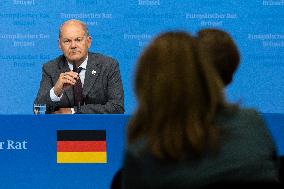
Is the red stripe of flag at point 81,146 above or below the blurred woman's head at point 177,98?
below

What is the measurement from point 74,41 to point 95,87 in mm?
426

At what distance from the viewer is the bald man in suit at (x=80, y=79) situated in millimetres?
4344

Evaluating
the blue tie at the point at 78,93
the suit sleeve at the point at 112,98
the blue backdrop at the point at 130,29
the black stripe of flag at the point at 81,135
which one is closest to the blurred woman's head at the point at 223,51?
the black stripe of flag at the point at 81,135

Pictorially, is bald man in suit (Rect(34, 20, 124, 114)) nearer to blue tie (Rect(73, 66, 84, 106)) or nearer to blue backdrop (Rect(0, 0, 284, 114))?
blue tie (Rect(73, 66, 84, 106))

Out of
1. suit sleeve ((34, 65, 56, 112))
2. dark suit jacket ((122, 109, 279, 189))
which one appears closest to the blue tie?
suit sleeve ((34, 65, 56, 112))

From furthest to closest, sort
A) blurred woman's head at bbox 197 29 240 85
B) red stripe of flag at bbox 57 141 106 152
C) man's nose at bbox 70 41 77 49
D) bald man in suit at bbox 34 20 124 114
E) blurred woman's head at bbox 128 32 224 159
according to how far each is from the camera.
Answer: man's nose at bbox 70 41 77 49
bald man in suit at bbox 34 20 124 114
red stripe of flag at bbox 57 141 106 152
blurred woman's head at bbox 197 29 240 85
blurred woman's head at bbox 128 32 224 159

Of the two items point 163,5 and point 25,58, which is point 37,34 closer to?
point 25,58

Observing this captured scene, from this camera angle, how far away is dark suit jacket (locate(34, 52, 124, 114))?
4.35 metres

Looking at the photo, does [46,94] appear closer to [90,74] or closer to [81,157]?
[90,74]

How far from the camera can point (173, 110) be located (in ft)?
4.53

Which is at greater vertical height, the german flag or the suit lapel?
the suit lapel

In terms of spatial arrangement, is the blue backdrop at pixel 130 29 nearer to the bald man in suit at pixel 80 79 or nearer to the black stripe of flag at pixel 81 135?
the bald man in suit at pixel 80 79

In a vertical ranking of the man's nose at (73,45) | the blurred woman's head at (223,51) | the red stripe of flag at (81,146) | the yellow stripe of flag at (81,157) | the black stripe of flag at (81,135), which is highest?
the man's nose at (73,45)

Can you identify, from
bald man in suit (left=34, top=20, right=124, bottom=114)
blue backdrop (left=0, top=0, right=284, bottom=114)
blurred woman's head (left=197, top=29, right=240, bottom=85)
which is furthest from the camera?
blue backdrop (left=0, top=0, right=284, bottom=114)
